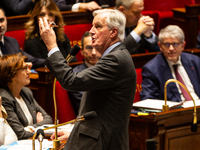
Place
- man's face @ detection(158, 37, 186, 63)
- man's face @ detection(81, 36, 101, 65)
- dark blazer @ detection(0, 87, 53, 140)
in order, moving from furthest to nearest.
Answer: man's face @ detection(158, 37, 186, 63) → man's face @ detection(81, 36, 101, 65) → dark blazer @ detection(0, 87, 53, 140)

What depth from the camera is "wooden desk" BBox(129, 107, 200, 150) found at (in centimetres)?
230

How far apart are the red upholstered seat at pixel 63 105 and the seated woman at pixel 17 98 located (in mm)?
273

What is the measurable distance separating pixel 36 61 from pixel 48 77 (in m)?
0.38

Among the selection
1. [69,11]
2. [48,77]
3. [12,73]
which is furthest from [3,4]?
[12,73]

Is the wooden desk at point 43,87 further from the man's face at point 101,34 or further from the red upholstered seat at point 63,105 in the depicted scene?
the man's face at point 101,34

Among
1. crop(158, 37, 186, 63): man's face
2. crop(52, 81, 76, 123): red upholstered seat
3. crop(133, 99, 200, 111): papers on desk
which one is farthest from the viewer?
crop(158, 37, 186, 63): man's face

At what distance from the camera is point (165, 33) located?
3100 millimetres

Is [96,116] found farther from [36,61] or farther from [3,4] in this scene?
[3,4]

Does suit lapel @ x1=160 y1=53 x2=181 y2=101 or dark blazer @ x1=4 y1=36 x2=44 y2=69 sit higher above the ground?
dark blazer @ x1=4 y1=36 x2=44 y2=69

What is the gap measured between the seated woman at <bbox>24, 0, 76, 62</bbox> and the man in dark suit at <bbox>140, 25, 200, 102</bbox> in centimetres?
77

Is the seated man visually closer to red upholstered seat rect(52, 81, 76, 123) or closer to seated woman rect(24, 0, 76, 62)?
red upholstered seat rect(52, 81, 76, 123)

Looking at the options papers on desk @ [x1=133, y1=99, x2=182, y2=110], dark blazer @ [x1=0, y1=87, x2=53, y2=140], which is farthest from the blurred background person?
papers on desk @ [x1=133, y1=99, x2=182, y2=110]

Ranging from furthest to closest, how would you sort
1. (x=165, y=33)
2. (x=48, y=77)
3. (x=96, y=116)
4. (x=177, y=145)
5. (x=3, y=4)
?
(x=3, y=4), (x=165, y=33), (x=48, y=77), (x=177, y=145), (x=96, y=116)

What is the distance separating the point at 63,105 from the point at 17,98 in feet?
1.45
